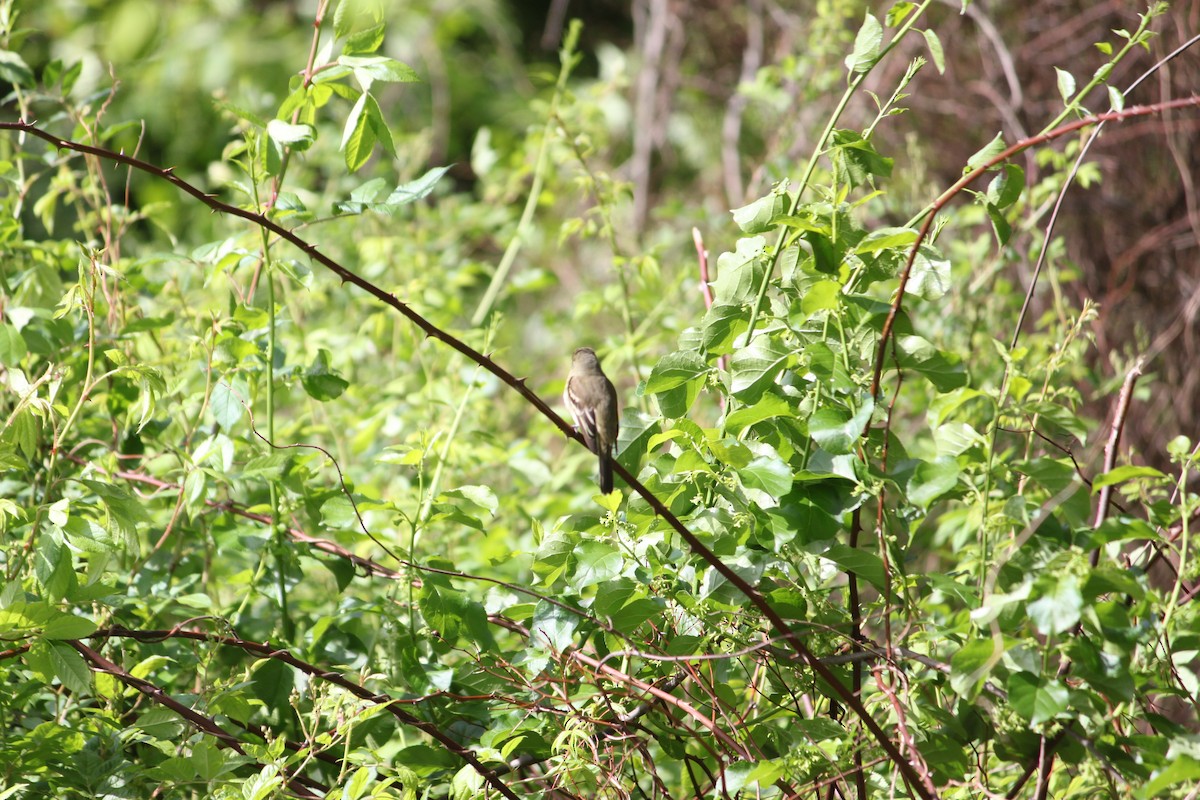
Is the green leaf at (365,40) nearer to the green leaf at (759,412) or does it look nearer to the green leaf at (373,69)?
the green leaf at (373,69)

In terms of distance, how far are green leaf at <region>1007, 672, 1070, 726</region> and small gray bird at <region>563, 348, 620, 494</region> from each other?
1757 mm

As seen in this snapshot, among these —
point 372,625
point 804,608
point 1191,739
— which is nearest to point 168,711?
point 372,625

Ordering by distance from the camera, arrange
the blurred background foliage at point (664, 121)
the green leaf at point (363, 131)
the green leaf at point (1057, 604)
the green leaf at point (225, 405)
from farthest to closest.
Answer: the blurred background foliage at point (664, 121), the green leaf at point (225, 405), the green leaf at point (363, 131), the green leaf at point (1057, 604)

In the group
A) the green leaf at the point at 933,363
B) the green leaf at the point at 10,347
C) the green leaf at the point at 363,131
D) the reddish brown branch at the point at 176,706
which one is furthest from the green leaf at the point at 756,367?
the green leaf at the point at 10,347

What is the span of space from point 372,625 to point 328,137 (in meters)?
4.21

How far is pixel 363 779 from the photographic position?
166 cm

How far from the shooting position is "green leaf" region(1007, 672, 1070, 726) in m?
1.50

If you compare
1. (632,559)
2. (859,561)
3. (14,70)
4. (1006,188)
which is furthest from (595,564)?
(14,70)

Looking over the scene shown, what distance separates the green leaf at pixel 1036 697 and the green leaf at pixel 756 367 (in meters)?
0.60

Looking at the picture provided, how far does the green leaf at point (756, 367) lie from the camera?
1.81 meters

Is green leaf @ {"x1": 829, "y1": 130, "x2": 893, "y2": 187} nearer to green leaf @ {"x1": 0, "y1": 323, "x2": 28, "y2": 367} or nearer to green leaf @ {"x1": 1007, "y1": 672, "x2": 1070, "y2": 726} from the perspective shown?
green leaf @ {"x1": 1007, "y1": 672, "x2": 1070, "y2": 726}

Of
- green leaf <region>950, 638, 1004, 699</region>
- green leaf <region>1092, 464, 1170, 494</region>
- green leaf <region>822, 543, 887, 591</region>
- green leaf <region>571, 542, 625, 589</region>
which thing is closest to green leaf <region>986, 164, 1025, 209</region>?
green leaf <region>1092, 464, 1170, 494</region>

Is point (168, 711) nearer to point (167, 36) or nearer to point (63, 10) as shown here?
point (167, 36)

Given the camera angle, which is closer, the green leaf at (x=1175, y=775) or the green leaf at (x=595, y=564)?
the green leaf at (x=1175, y=775)
